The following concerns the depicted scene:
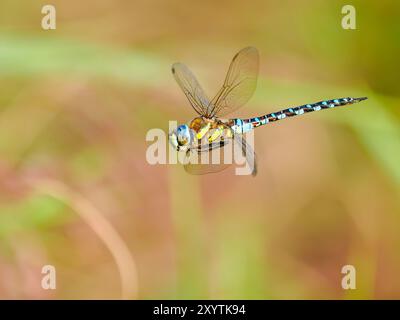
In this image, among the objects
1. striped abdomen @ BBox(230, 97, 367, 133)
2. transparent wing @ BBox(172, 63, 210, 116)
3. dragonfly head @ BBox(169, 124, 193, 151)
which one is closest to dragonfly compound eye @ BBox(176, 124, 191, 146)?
dragonfly head @ BBox(169, 124, 193, 151)

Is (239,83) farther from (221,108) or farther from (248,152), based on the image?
(248,152)

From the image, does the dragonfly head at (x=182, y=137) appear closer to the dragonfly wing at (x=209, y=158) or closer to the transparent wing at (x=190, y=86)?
the dragonfly wing at (x=209, y=158)

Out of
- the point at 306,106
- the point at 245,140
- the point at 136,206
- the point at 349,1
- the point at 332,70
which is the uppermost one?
the point at 349,1

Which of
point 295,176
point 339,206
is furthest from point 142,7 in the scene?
point 339,206

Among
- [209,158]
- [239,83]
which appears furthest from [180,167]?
[239,83]

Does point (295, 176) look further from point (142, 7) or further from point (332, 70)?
point (142, 7)

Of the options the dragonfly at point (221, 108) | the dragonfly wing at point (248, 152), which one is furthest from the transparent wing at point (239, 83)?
the dragonfly wing at point (248, 152)
